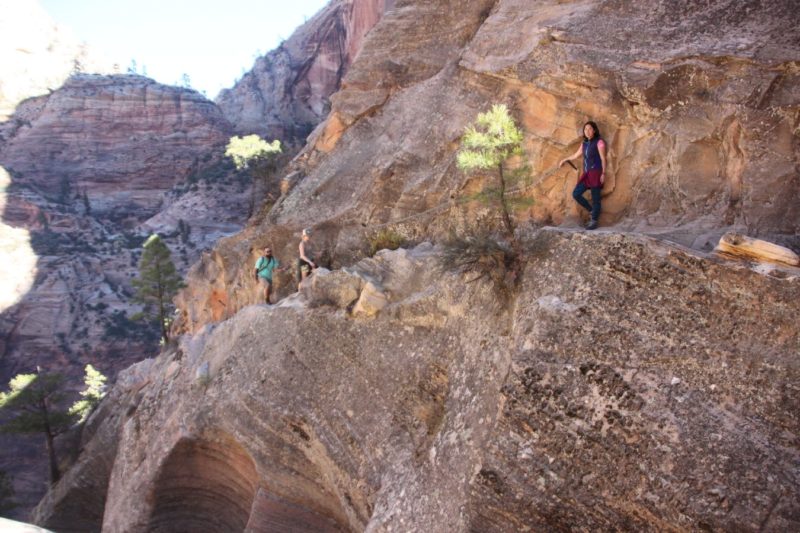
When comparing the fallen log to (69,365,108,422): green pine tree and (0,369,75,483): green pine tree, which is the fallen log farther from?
(69,365,108,422): green pine tree

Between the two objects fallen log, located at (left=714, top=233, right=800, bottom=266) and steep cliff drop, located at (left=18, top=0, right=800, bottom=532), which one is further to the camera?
fallen log, located at (left=714, top=233, right=800, bottom=266)

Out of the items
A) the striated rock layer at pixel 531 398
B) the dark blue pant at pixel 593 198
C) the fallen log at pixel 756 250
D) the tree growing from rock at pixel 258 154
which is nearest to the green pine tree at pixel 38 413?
the tree growing from rock at pixel 258 154

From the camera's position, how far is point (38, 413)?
26203mm

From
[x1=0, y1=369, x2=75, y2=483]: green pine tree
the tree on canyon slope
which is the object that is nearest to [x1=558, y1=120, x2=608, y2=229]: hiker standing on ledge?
the tree on canyon slope

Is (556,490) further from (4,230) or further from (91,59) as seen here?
(91,59)

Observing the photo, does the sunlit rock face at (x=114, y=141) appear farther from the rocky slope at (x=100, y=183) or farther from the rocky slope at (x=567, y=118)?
the rocky slope at (x=567, y=118)

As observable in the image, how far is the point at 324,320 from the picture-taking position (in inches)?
460

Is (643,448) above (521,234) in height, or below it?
below

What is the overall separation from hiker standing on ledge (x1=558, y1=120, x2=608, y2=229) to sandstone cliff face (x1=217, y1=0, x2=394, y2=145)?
4374 centimetres

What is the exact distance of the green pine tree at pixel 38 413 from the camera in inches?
1013

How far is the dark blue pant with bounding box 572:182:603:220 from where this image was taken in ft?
32.4

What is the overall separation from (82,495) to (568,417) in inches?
728

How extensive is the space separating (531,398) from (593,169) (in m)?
4.38

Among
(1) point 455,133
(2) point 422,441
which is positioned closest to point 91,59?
(1) point 455,133
